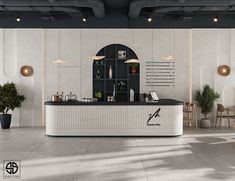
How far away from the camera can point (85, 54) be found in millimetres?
11656

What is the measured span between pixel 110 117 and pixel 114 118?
0.11 metres

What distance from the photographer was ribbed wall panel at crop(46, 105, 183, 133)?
9.38 metres

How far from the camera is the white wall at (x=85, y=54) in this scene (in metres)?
11.6

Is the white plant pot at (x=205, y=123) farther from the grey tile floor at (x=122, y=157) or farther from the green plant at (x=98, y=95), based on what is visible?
the green plant at (x=98, y=95)

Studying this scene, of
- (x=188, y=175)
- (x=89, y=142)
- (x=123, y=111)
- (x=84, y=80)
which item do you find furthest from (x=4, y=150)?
(x=84, y=80)

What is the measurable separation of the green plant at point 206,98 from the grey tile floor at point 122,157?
5.30 ft

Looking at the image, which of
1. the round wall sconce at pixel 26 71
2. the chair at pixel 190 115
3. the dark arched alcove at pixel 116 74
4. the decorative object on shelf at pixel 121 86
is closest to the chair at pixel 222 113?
the chair at pixel 190 115

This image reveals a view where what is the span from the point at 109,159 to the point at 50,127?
3.34 meters

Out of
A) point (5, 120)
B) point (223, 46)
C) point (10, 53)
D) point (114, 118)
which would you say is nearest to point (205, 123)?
point (223, 46)

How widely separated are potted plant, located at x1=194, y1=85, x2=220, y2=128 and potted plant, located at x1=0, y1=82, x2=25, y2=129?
5.51 meters

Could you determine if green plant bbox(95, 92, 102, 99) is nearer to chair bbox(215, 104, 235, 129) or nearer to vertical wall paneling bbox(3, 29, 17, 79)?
vertical wall paneling bbox(3, 29, 17, 79)

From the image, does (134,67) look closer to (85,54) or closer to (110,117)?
(85,54)

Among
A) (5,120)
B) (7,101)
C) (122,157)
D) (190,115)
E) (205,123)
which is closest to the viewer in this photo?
(122,157)

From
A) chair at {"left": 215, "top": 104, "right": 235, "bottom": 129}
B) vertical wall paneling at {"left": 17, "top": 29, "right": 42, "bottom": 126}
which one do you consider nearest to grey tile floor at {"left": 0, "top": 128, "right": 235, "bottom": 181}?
chair at {"left": 215, "top": 104, "right": 235, "bottom": 129}
